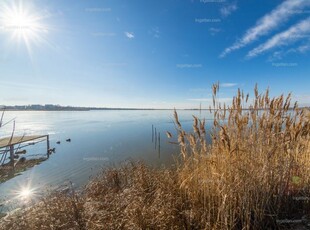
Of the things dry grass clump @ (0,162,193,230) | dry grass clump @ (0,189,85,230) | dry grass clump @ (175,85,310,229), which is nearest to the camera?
dry grass clump @ (175,85,310,229)

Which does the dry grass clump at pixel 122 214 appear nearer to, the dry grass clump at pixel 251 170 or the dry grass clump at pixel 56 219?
the dry grass clump at pixel 56 219

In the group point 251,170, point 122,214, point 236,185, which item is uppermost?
point 251,170

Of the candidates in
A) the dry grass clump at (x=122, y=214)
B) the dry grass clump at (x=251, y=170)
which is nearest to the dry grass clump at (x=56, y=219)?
the dry grass clump at (x=122, y=214)

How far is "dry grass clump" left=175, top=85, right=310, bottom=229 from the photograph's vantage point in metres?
2.85

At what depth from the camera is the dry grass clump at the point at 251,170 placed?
9.35 ft

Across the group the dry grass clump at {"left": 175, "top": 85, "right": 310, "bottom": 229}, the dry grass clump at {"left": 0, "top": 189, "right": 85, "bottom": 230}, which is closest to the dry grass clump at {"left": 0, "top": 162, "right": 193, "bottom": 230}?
the dry grass clump at {"left": 0, "top": 189, "right": 85, "bottom": 230}

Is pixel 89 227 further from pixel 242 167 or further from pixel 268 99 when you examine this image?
pixel 268 99

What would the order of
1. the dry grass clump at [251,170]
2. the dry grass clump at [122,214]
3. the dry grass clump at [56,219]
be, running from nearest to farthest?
the dry grass clump at [251,170]
the dry grass clump at [122,214]
the dry grass clump at [56,219]

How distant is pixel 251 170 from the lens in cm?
298

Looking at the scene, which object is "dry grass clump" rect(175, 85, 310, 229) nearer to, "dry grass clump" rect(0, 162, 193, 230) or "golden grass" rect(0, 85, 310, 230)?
"golden grass" rect(0, 85, 310, 230)

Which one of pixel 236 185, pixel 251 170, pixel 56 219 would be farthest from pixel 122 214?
pixel 251 170

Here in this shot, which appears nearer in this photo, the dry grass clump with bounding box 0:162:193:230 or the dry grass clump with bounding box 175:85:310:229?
the dry grass clump with bounding box 175:85:310:229

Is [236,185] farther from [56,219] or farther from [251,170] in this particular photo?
[56,219]

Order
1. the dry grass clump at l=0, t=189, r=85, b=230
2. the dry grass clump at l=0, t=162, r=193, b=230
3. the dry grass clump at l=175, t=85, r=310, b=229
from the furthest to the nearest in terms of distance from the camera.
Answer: the dry grass clump at l=0, t=189, r=85, b=230, the dry grass clump at l=0, t=162, r=193, b=230, the dry grass clump at l=175, t=85, r=310, b=229
